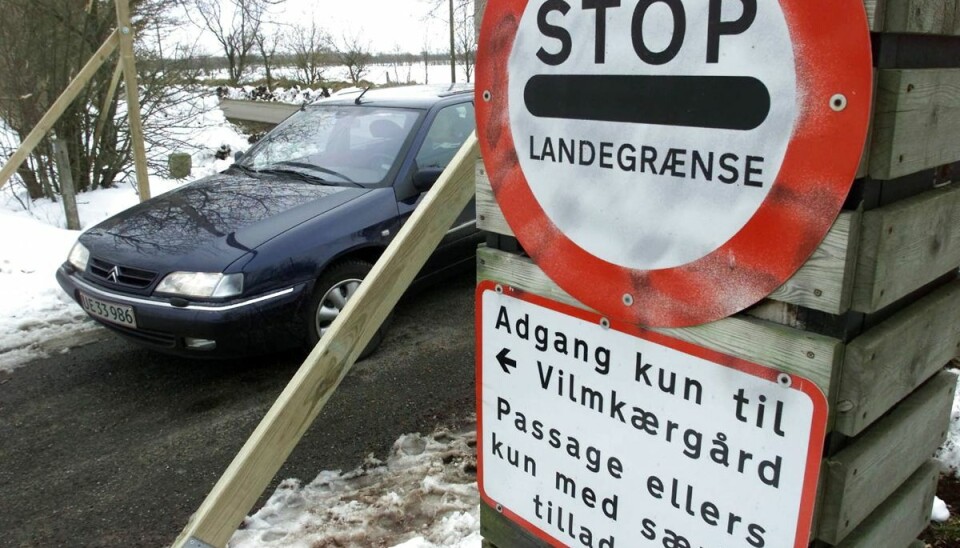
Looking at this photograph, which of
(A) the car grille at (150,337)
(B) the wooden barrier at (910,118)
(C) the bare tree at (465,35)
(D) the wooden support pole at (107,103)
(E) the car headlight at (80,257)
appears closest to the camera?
(B) the wooden barrier at (910,118)

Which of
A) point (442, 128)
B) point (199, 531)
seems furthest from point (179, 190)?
point (199, 531)

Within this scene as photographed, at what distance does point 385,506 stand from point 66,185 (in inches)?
255

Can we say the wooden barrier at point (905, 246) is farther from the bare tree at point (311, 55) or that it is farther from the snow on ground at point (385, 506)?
the bare tree at point (311, 55)

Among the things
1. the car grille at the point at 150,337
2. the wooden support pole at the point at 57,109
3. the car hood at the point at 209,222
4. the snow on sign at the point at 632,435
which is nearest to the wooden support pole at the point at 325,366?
the snow on sign at the point at 632,435

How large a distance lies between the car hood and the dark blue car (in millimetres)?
10

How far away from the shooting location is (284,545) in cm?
272

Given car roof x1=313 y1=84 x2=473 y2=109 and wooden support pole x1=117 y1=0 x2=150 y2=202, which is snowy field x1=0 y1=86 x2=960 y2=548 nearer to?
car roof x1=313 y1=84 x2=473 y2=109

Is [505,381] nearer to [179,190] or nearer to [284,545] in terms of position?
[284,545]

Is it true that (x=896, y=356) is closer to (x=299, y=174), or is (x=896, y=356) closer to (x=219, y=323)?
(x=219, y=323)

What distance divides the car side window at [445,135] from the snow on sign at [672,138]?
3440mm

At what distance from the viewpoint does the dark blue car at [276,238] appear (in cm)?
396

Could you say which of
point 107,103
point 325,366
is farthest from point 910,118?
point 107,103

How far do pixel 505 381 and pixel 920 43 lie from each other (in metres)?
1.05

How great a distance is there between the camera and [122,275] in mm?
4141
